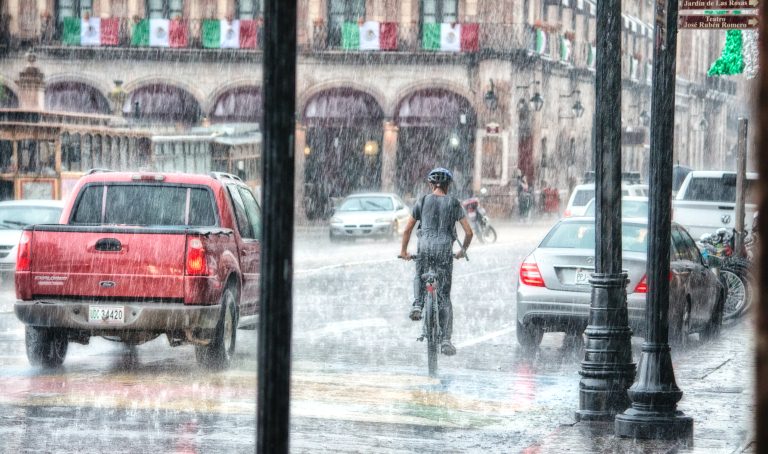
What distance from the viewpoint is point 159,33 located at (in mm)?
52812

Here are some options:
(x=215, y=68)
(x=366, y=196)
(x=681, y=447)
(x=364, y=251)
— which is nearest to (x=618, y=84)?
(x=681, y=447)

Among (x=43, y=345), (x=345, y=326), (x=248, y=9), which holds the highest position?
(x=248, y=9)

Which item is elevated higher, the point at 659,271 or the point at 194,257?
the point at 659,271

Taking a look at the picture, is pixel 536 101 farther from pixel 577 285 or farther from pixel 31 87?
pixel 577 285

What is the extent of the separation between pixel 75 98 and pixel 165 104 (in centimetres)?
336

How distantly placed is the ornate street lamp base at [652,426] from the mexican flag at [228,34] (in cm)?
4513

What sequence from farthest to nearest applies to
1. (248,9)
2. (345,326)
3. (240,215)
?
(248,9) → (345,326) → (240,215)

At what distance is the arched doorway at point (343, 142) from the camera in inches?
2087

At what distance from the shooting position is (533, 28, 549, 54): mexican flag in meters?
54.2

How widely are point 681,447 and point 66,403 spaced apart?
177 inches

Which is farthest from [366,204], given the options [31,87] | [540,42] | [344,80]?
[540,42]

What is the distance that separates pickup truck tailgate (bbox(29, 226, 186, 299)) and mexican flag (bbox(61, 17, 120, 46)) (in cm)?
4202

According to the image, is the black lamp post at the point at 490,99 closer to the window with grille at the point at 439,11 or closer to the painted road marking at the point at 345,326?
the window with grille at the point at 439,11

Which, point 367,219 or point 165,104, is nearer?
point 367,219
